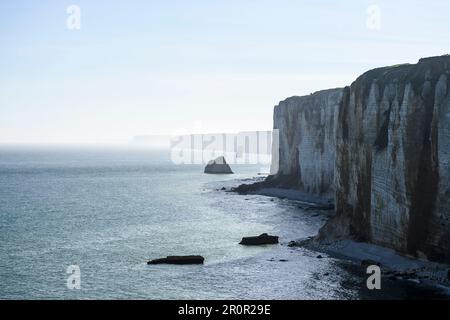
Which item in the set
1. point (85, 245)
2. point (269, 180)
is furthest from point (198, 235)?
point (269, 180)

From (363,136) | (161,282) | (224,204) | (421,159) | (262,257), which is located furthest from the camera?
(224,204)

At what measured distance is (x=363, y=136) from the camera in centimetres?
6494

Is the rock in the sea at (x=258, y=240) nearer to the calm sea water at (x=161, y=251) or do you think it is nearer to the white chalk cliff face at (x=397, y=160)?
the calm sea water at (x=161, y=251)

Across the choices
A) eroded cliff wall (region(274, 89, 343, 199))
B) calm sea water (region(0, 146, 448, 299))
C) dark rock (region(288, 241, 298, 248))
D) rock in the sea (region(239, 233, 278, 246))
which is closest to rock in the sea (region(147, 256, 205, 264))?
calm sea water (region(0, 146, 448, 299))

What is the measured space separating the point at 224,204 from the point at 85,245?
44563 millimetres

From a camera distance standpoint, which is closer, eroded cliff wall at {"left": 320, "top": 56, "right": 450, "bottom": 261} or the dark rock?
eroded cliff wall at {"left": 320, "top": 56, "right": 450, "bottom": 261}

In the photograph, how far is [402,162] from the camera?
55719mm

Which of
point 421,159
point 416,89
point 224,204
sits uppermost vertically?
point 416,89

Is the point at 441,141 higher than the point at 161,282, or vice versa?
the point at 441,141

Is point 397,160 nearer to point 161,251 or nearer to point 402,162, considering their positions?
point 402,162

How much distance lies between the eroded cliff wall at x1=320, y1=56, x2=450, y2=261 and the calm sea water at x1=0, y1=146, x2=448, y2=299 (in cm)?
600

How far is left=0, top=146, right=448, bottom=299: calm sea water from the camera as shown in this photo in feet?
156

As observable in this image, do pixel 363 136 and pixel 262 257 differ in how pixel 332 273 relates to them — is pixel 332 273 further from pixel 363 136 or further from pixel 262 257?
pixel 363 136

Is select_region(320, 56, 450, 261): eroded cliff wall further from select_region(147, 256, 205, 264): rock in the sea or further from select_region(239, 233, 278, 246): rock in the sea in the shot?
select_region(147, 256, 205, 264): rock in the sea
